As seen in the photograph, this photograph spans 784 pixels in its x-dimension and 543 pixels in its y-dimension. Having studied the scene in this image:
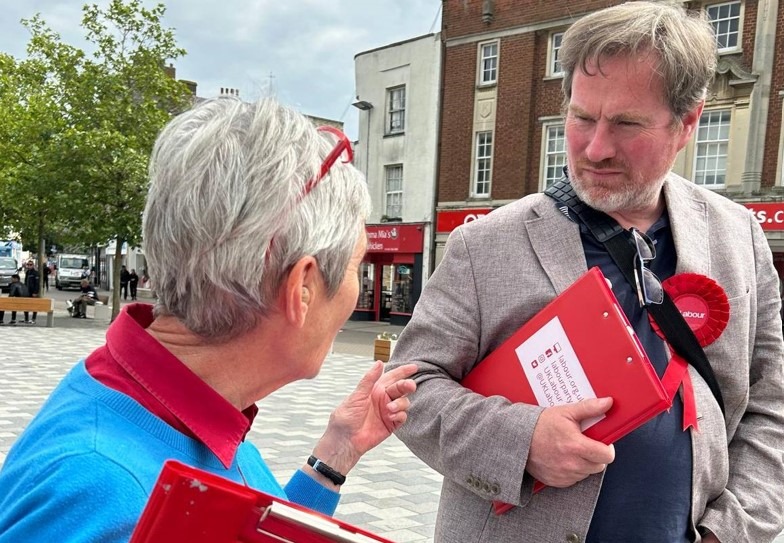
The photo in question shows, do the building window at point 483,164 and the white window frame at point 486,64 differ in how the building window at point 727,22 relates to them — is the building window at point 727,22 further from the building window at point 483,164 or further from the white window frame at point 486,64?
the building window at point 483,164

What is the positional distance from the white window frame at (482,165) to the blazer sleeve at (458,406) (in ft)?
67.3

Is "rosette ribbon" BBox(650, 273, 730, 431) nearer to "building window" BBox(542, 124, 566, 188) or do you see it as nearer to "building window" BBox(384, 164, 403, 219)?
"building window" BBox(542, 124, 566, 188)

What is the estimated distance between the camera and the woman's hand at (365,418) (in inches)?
62.4

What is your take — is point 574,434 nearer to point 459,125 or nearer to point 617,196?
point 617,196

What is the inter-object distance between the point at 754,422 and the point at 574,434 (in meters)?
0.66

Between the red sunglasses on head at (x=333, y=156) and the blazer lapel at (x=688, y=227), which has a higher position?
the red sunglasses on head at (x=333, y=156)

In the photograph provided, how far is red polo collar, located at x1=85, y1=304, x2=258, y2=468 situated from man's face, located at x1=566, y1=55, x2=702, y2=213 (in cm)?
113

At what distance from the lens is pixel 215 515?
0.72 metres

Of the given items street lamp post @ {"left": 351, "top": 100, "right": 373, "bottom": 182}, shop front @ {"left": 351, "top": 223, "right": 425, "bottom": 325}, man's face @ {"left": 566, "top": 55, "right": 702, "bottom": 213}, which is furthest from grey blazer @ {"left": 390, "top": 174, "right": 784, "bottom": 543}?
street lamp post @ {"left": 351, "top": 100, "right": 373, "bottom": 182}

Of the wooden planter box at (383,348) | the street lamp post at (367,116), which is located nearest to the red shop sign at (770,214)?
the wooden planter box at (383,348)

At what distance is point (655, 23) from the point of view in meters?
1.72

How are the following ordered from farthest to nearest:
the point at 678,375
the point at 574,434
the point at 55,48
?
the point at 55,48, the point at 678,375, the point at 574,434

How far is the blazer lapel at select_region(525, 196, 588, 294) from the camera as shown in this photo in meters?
1.73

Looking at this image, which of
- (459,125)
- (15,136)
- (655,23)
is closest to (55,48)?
(15,136)
